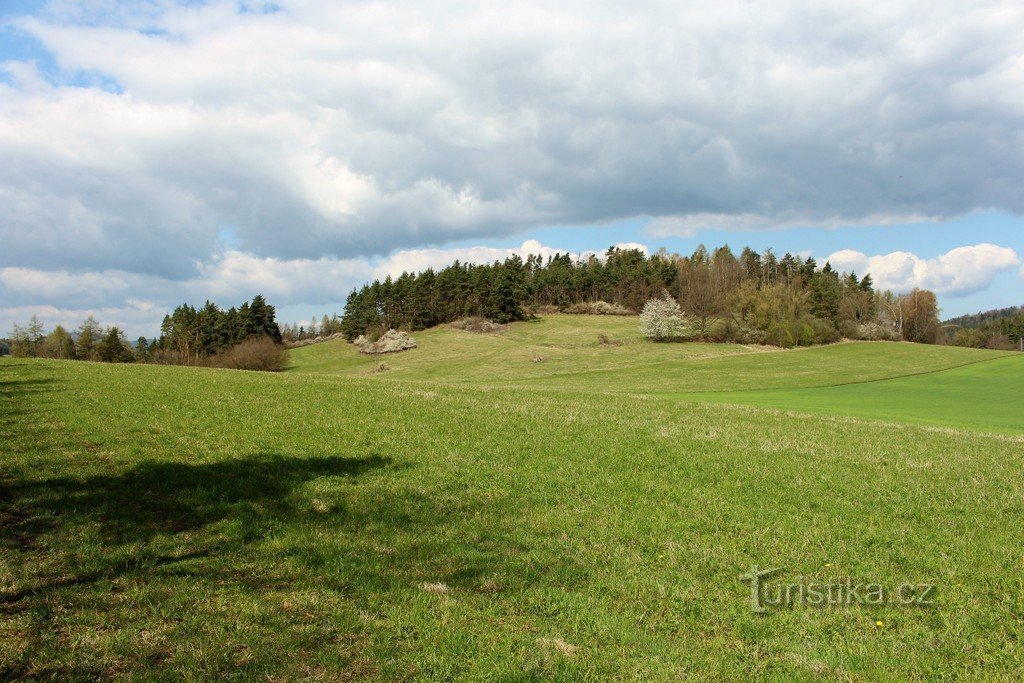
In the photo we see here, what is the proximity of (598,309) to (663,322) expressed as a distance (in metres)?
46.8

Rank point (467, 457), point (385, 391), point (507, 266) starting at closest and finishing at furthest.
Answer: point (467, 457) < point (385, 391) < point (507, 266)

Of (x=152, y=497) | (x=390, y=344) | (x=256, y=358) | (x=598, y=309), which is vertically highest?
(x=598, y=309)

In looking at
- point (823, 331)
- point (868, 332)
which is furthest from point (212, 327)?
point (868, 332)

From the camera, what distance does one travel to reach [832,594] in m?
8.30

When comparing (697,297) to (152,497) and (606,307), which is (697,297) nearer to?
(606,307)

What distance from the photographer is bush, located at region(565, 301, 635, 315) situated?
474 feet

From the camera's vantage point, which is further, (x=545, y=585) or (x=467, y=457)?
(x=467, y=457)

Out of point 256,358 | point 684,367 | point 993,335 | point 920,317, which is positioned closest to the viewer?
point 684,367

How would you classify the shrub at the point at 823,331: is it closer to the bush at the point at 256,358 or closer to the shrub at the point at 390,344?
the shrub at the point at 390,344

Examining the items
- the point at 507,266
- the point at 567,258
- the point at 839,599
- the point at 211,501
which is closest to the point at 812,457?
the point at 839,599

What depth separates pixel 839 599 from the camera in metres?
8.12

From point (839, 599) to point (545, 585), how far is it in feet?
13.7

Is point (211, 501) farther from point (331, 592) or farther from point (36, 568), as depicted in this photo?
point (331, 592)

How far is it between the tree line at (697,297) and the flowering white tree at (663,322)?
6172mm
